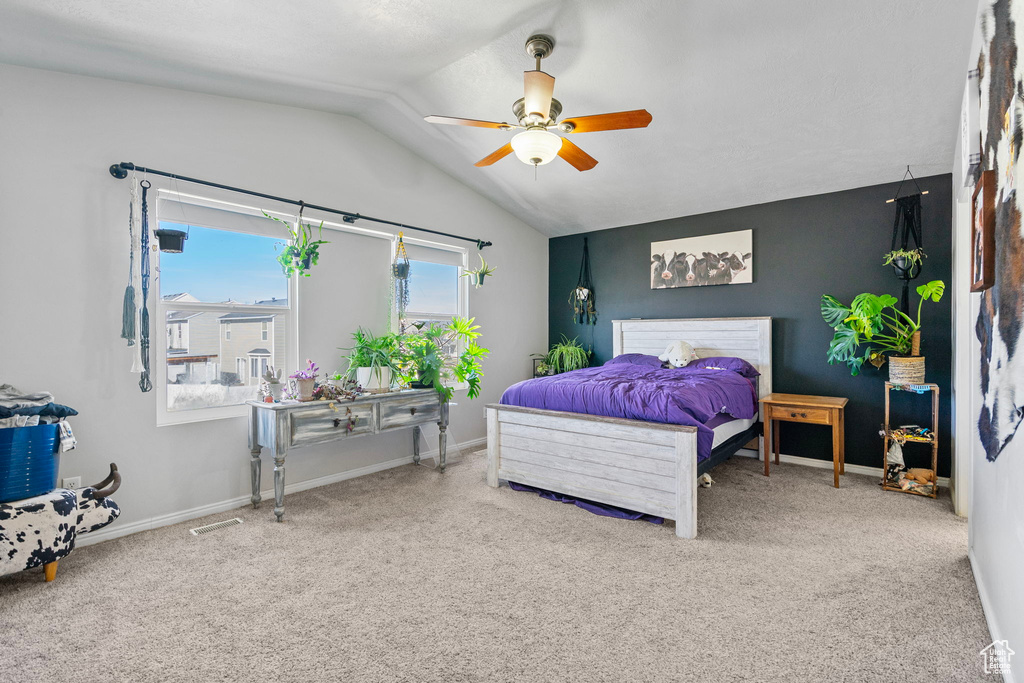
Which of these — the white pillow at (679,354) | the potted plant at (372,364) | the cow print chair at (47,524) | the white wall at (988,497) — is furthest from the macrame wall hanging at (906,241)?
the cow print chair at (47,524)

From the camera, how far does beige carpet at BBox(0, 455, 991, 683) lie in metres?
1.75

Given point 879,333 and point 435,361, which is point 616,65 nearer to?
point 435,361

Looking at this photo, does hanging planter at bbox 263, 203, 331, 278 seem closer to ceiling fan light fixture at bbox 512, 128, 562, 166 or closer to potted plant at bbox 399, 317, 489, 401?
potted plant at bbox 399, 317, 489, 401

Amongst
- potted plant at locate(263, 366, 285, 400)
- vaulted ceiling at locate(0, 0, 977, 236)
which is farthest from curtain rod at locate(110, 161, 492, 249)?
potted plant at locate(263, 366, 285, 400)

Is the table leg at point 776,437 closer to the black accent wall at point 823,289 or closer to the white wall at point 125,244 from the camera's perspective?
the black accent wall at point 823,289

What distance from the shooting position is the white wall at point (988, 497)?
149 centimetres

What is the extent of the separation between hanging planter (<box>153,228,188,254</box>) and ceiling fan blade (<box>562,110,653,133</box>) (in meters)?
2.27

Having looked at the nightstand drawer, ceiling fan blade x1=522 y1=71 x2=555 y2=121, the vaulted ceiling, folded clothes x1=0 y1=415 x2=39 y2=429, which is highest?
the vaulted ceiling

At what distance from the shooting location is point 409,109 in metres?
3.83

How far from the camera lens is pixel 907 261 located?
3.79 metres

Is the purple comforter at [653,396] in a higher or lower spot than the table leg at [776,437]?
higher

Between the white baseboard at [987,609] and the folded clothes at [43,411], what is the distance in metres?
3.89

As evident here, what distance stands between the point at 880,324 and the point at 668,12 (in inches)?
107

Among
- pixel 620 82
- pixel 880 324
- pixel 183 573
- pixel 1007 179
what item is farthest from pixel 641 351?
pixel 183 573
